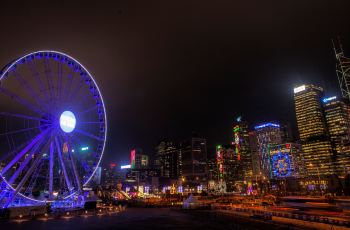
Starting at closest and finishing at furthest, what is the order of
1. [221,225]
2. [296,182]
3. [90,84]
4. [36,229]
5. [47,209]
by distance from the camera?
[36,229] < [221,225] < [47,209] < [90,84] < [296,182]

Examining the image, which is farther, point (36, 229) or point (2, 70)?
point (2, 70)

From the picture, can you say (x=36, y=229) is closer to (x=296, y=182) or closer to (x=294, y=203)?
(x=294, y=203)

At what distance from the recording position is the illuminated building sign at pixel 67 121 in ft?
155

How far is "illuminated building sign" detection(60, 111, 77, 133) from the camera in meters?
47.3

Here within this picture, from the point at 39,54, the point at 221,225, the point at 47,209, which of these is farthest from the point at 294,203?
the point at 39,54

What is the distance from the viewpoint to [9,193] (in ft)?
139

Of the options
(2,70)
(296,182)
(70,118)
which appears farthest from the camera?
(296,182)

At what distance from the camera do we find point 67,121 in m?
48.3

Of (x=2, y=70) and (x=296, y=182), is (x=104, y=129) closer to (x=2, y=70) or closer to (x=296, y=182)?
(x=2, y=70)

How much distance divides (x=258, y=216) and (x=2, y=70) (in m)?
39.6

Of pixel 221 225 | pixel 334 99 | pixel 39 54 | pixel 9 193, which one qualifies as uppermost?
pixel 334 99

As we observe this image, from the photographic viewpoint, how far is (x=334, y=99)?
604 ft

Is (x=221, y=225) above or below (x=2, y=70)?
below

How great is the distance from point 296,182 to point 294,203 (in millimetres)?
123744
